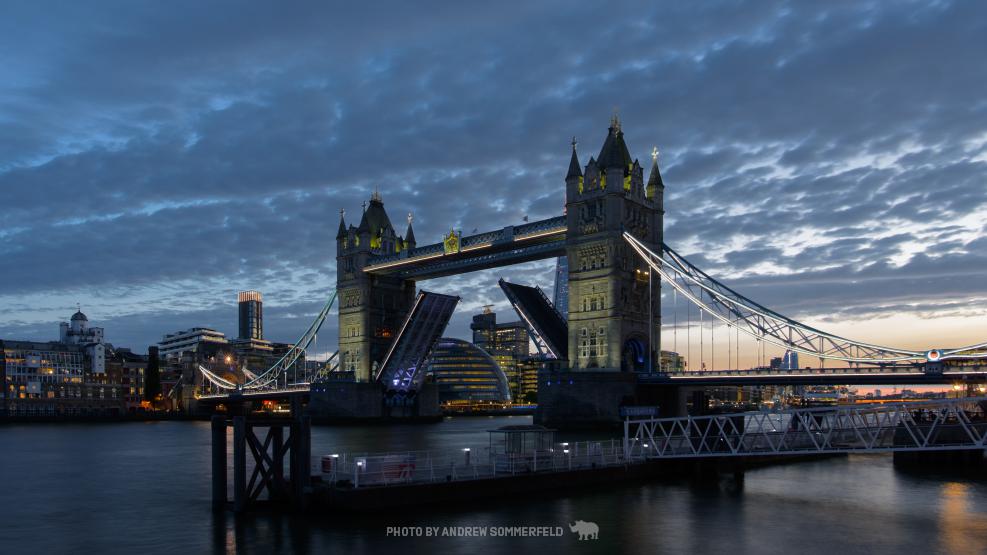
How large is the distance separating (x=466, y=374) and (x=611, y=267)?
89.1 meters

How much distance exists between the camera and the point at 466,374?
552 ft

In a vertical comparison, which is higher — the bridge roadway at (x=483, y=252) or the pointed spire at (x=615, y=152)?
the pointed spire at (x=615, y=152)

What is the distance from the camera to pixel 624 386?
7850cm

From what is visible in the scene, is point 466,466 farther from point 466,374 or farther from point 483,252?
point 466,374

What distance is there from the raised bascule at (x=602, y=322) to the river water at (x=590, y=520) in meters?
26.7

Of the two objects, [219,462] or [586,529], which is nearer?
[586,529]

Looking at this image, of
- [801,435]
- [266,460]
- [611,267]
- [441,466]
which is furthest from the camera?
[611,267]

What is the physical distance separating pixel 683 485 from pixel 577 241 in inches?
1950

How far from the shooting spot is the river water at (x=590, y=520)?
25.6 metres

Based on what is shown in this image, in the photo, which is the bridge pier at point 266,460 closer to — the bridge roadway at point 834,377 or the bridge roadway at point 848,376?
the bridge roadway at point 834,377

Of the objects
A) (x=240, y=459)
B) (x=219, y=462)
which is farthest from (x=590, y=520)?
(x=219, y=462)

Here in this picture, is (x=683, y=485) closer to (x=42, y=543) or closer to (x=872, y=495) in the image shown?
(x=872, y=495)

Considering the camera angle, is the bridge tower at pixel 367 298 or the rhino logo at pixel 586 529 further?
the bridge tower at pixel 367 298

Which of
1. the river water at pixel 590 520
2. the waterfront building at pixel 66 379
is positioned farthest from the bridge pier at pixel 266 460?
the waterfront building at pixel 66 379
